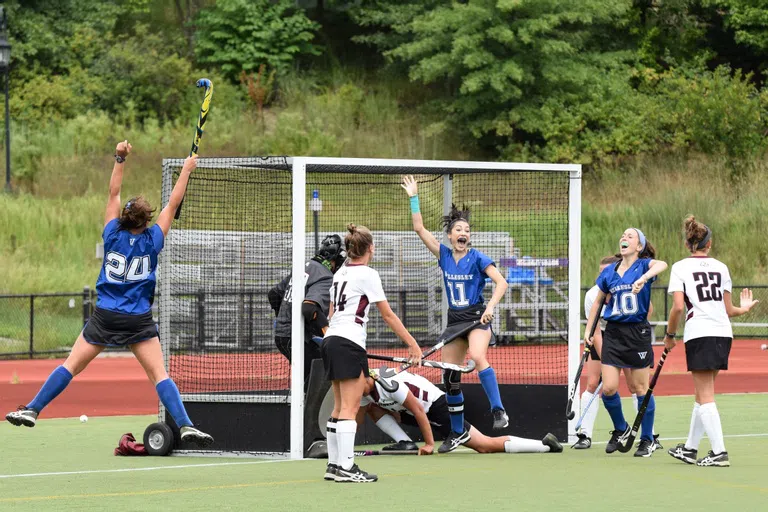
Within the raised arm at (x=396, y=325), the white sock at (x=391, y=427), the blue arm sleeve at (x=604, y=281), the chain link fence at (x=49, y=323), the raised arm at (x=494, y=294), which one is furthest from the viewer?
the chain link fence at (x=49, y=323)

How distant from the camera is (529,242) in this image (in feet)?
85.7

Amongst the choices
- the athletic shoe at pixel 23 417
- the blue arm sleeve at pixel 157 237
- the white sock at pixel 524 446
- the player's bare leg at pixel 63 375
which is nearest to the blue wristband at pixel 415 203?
the white sock at pixel 524 446

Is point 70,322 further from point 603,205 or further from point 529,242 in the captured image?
point 603,205

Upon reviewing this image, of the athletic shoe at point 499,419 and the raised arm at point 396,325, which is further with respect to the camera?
the athletic shoe at point 499,419

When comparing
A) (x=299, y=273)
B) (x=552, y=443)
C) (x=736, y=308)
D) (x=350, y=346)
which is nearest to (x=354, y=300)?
(x=350, y=346)

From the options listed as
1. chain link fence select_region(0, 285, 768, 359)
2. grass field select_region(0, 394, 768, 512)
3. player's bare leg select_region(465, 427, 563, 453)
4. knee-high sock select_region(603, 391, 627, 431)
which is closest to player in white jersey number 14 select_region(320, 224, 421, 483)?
grass field select_region(0, 394, 768, 512)

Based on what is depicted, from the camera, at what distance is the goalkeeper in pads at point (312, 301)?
35.6ft

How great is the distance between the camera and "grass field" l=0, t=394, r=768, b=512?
8.17 meters

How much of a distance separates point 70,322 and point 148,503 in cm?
1656

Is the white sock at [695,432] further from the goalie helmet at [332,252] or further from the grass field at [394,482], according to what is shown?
the goalie helmet at [332,252]

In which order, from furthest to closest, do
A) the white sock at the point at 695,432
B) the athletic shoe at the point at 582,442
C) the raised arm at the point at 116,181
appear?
the athletic shoe at the point at 582,442, the white sock at the point at 695,432, the raised arm at the point at 116,181

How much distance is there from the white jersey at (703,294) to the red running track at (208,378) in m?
4.81

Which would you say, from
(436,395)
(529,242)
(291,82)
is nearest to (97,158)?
(291,82)

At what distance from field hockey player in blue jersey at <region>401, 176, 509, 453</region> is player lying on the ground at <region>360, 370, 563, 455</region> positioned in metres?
0.15
